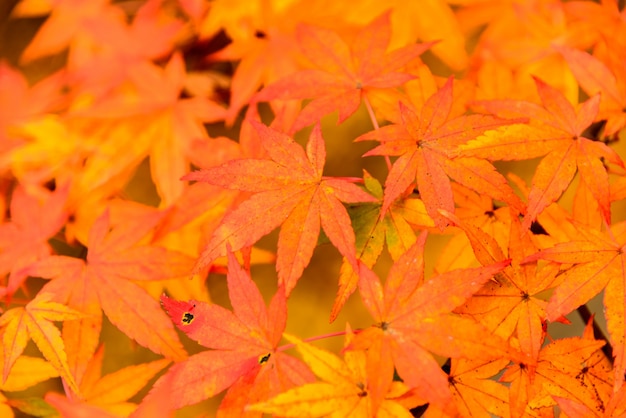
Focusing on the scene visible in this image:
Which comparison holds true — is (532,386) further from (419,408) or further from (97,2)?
(97,2)

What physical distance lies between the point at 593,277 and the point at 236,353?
15.5 inches

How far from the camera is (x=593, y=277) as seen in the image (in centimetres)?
54

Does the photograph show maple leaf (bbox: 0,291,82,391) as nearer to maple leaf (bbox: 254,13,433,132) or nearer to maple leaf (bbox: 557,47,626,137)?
maple leaf (bbox: 254,13,433,132)

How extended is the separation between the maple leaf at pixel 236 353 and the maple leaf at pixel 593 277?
0.92 feet

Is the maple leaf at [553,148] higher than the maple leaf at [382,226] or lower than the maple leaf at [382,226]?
higher

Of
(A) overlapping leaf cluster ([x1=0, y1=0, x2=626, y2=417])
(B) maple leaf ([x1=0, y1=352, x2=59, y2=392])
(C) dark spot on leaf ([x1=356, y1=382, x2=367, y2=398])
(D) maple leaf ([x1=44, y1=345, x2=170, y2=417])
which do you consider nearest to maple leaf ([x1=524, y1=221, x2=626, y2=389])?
(A) overlapping leaf cluster ([x1=0, y1=0, x2=626, y2=417])

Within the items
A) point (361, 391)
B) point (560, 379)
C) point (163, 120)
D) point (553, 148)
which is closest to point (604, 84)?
point (553, 148)

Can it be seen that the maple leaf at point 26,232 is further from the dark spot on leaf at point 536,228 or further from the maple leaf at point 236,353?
the dark spot on leaf at point 536,228

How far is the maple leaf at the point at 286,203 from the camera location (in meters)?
0.55

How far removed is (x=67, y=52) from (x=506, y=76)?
113cm

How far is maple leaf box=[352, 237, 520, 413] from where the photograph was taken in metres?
0.49

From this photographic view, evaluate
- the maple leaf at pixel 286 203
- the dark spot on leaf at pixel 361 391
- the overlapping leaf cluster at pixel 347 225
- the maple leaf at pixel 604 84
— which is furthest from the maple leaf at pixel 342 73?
the dark spot on leaf at pixel 361 391

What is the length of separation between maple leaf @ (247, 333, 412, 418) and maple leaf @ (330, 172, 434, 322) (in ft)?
0.18

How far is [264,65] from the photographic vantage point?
0.93m
